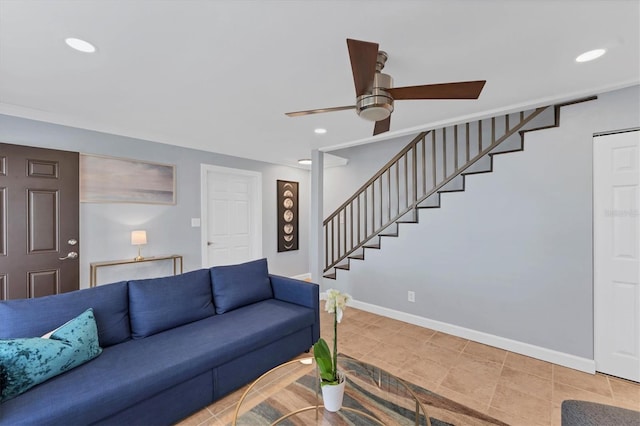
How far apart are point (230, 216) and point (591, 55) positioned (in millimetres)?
4460

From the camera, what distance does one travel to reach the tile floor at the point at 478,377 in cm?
196

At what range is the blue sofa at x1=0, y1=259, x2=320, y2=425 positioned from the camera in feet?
4.83

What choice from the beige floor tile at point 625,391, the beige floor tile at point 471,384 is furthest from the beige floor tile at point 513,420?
the beige floor tile at point 625,391

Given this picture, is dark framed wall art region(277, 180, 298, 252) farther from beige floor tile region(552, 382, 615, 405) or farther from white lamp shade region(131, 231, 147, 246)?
beige floor tile region(552, 382, 615, 405)

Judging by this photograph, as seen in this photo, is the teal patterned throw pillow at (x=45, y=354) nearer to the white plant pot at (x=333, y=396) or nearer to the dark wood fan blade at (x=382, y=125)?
the white plant pot at (x=333, y=396)

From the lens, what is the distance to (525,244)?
Result: 9.04 feet

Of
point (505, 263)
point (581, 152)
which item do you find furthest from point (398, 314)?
point (581, 152)

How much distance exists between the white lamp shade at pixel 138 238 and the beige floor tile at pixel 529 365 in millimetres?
4007

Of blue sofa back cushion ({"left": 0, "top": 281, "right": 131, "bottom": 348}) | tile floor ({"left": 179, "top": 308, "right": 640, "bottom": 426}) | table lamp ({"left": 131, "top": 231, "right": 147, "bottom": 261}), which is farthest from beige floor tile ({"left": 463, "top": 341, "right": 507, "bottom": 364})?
table lamp ({"left": 131, "top": 231, "right": 147, "bottom": 261})

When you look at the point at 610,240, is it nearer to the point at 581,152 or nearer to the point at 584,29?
the point at 581,152

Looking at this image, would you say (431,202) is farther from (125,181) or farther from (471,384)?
(125,181)

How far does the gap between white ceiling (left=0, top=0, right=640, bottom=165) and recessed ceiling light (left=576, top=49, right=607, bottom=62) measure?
5 cm

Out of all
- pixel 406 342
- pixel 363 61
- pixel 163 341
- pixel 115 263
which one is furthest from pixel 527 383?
pixel 115 263

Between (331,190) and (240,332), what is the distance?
375 cm
